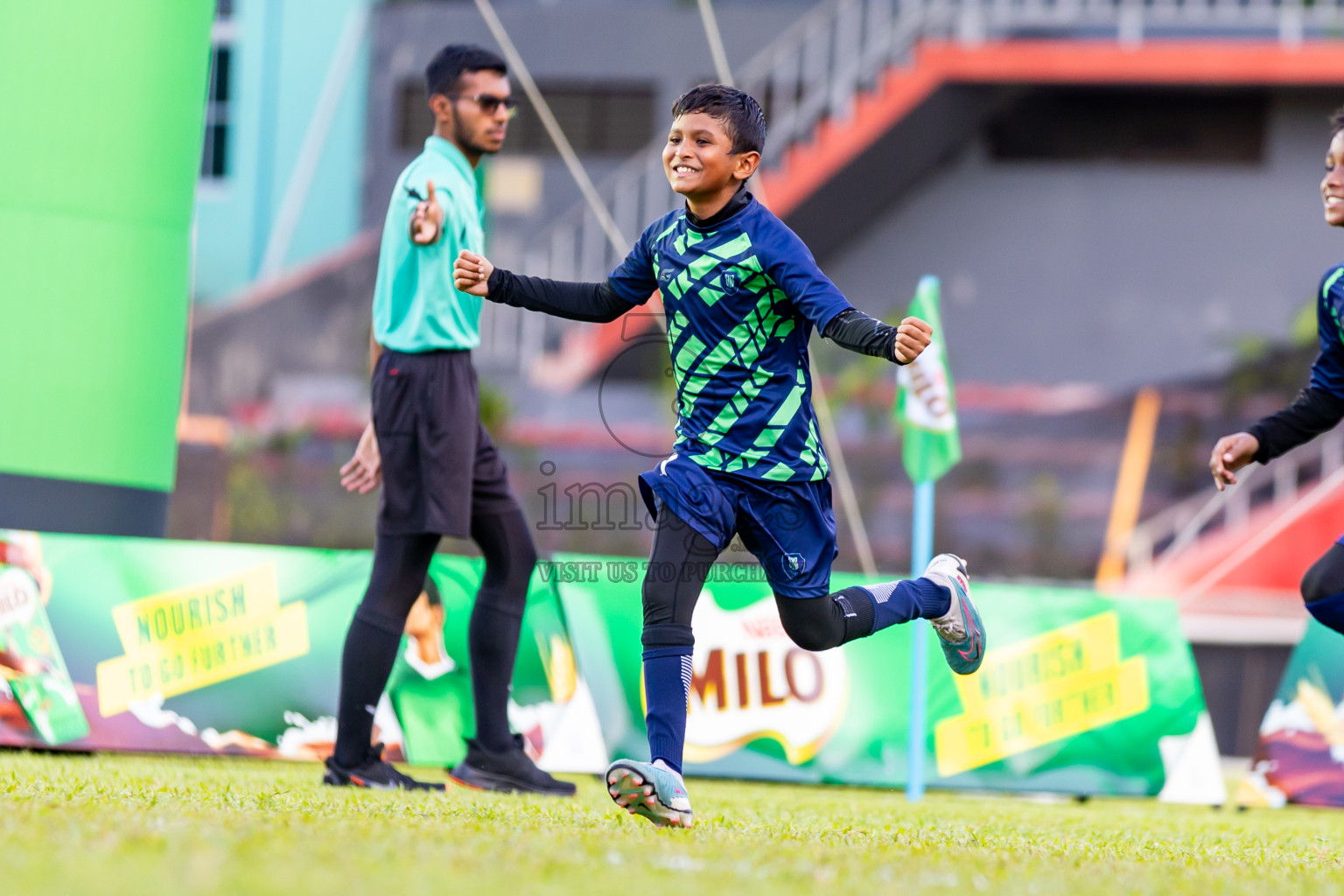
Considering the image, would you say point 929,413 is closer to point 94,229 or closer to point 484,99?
point 484,99

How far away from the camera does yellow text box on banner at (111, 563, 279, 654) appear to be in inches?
194

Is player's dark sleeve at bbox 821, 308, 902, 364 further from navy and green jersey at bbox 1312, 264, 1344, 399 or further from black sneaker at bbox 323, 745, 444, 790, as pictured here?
black sneaker at bbox 323, 745, 444, 790

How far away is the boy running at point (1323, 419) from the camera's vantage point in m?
3.60

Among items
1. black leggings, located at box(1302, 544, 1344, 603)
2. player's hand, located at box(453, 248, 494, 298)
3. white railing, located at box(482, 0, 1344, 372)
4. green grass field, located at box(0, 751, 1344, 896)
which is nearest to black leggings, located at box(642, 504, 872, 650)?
green grass field, located at box(0, 751, 1344, 896)

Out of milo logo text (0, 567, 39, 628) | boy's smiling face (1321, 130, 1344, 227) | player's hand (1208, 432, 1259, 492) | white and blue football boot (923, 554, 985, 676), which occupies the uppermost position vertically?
boy's smiling face (1321, 130, 1344, 227)

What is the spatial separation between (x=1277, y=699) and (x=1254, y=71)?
31.0 ft

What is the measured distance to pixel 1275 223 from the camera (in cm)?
1455

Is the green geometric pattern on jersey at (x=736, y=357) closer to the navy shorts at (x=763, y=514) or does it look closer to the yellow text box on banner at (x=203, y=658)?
the navy shorts at (x=763, y=514)

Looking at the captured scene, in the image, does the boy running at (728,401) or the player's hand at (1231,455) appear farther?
the player's hand at (1231,455)

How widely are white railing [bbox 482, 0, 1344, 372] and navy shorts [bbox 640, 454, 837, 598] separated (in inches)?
405

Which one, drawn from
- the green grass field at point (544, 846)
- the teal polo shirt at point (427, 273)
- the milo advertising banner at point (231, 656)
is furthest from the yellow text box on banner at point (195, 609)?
the teal polo shirt at point (427, 273)

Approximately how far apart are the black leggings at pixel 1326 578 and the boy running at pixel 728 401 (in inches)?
44.0

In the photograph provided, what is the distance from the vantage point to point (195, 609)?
4984 mm

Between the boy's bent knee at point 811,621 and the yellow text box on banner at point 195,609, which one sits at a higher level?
the boy's bent knee at point 811,621
